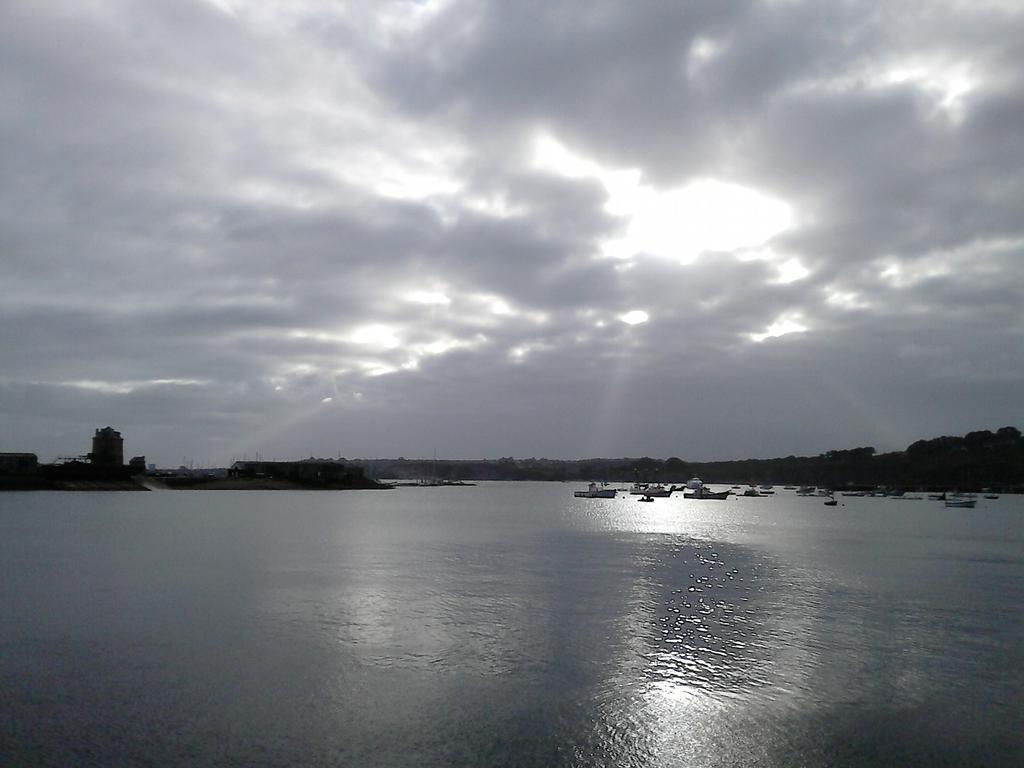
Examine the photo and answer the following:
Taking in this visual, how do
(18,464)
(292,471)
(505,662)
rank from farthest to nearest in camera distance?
(292,471)
(18,464)
(505,662)

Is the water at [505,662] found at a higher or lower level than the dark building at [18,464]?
lower

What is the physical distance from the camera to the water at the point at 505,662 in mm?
14750

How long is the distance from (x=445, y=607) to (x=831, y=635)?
1355 cm

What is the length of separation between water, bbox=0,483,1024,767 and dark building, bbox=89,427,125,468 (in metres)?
134

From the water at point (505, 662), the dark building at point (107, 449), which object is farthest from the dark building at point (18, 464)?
the water at point (505, 662)

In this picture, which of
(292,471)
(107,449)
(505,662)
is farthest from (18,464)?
(505,662)

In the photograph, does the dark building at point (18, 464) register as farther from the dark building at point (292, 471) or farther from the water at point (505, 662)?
the water at point (505, 662)

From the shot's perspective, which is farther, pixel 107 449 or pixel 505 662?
pixel 107 449

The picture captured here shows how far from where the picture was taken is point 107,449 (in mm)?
163625

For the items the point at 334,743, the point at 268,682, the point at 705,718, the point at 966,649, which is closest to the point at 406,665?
the point at 268,682

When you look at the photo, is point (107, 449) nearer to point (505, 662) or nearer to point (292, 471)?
point (292, 471)

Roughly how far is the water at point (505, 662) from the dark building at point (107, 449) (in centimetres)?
13361

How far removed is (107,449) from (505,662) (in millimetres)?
168697

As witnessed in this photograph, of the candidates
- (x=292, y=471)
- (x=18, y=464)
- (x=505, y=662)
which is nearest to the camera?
(x=505, y=662)
